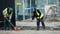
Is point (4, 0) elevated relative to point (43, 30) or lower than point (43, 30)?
elevated

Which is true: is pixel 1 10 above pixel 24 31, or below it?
above

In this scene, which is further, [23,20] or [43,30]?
[23,20]

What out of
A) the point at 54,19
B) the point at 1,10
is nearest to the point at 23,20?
the point at 54,19

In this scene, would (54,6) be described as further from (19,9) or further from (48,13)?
(19,9)

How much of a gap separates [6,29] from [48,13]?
274 inches

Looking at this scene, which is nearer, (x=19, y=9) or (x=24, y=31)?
(x=24, y=31)

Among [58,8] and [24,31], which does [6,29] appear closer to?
[24,31]

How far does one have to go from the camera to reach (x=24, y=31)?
1622cm

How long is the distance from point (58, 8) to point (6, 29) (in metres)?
7.70

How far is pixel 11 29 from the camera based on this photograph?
55.6 feet

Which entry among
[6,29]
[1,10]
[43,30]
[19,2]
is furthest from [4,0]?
[19,2]

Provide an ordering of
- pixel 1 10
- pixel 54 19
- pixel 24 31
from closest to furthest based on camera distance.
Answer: pixel 24 31, pixel 1 10, pixel 54 19

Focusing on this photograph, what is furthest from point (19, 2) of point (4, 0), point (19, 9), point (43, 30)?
point (43, 30)

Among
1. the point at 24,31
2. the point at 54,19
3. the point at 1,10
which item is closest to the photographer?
the point at 24,31
